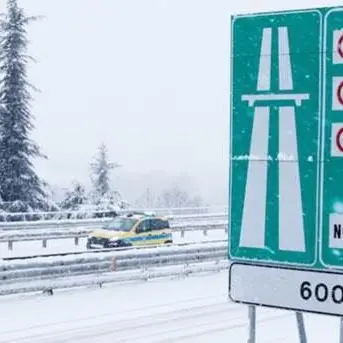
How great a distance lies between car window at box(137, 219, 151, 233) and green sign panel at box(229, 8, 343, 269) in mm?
25863

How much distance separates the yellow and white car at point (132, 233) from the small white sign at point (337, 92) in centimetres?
2528

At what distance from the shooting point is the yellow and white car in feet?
93.9

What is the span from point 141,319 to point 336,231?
519 inches

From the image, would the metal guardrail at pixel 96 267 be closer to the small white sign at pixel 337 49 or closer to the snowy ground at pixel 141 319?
the snowy ground at pixel 141 319

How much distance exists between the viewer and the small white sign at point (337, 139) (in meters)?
3.23

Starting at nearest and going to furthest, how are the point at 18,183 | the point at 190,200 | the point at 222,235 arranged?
the point at 222,235, the point at 18,183, the point at 190,200

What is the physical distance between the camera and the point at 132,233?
29000mm

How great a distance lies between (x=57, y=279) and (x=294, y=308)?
15769 mm

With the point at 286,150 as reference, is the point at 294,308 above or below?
below

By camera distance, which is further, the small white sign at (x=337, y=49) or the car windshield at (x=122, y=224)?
the car windshield at (x=122, y=224)

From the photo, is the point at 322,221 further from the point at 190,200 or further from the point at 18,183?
the point at 190,200

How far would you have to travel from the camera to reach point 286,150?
3301 mm

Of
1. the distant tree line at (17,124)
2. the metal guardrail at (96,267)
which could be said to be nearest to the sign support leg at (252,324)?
the metal guardrail at (96,267)

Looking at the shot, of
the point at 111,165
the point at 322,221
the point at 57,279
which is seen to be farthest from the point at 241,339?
the point at 111,165
